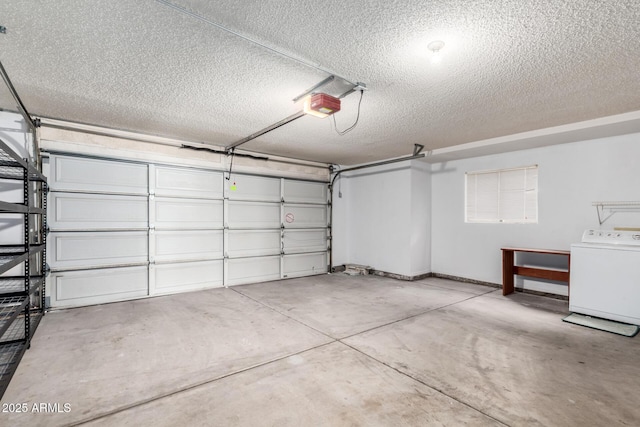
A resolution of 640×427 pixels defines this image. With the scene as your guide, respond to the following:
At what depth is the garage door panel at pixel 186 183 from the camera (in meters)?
4.81

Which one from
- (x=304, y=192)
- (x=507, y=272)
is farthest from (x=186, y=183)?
(x=507, y=272)

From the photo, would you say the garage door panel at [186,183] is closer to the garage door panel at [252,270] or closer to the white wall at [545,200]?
the garage door panel at [252,270]

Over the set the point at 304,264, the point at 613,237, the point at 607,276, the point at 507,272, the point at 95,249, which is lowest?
the point at 304,264

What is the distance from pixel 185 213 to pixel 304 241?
8.39 ft

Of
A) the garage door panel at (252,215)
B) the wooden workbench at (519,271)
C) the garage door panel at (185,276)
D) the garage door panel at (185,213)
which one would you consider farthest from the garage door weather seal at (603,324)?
the garage door panel at (185,213)

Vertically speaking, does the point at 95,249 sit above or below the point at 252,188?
below

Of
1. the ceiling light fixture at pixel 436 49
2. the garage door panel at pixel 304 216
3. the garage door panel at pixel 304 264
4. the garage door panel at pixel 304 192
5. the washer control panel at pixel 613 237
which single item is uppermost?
the ceiling light fixture at pixel 436 49

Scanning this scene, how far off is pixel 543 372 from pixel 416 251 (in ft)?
12.2

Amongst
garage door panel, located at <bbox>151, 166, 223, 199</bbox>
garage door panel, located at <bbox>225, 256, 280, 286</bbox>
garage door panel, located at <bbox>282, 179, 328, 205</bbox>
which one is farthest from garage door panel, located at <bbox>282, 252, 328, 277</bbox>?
garage door panel, located at <bbox>151, 166, 223, 199</bbox>

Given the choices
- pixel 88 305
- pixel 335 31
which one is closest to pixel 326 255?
pixel 88 305

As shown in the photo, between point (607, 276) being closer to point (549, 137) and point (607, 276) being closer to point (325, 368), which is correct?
point (549, 137)

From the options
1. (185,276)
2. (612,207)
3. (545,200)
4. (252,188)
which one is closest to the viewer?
(612,207)

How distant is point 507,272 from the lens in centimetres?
493

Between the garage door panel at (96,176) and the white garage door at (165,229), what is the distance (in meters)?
0.01
